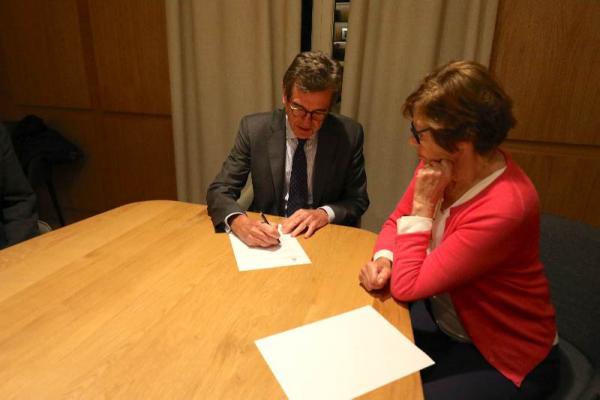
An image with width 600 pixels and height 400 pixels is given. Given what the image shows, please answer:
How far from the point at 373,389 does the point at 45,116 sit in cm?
365

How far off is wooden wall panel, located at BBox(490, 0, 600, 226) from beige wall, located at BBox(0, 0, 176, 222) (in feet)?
7.52

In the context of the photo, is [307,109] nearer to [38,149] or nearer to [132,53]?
[132,53]

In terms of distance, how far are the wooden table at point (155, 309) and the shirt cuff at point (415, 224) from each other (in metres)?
0.18

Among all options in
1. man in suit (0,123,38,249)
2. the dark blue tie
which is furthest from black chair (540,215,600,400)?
man in suit (0,123,38,249)

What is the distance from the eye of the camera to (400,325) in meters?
0.89

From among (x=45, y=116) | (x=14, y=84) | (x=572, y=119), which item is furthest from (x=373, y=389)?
(x=14, y=84)

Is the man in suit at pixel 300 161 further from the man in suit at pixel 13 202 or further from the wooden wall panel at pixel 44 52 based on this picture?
the wooden wall panel at pixel 44 52

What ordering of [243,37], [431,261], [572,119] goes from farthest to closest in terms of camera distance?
[243,37] → [572,119] → [431,261]

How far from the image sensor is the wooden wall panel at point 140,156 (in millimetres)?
3021

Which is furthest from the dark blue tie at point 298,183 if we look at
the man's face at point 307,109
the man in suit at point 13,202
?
the man in suit at point 13,202

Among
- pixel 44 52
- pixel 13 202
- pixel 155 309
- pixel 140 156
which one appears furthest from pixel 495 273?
pixel 44 52

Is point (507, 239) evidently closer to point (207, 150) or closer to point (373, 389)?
point (373, 389)

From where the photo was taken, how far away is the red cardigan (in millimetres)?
893

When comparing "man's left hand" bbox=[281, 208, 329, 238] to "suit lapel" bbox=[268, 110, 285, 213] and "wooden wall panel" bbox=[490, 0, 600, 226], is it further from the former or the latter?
"wooden wall panel" bbox=[490, 0, 600, 226]
